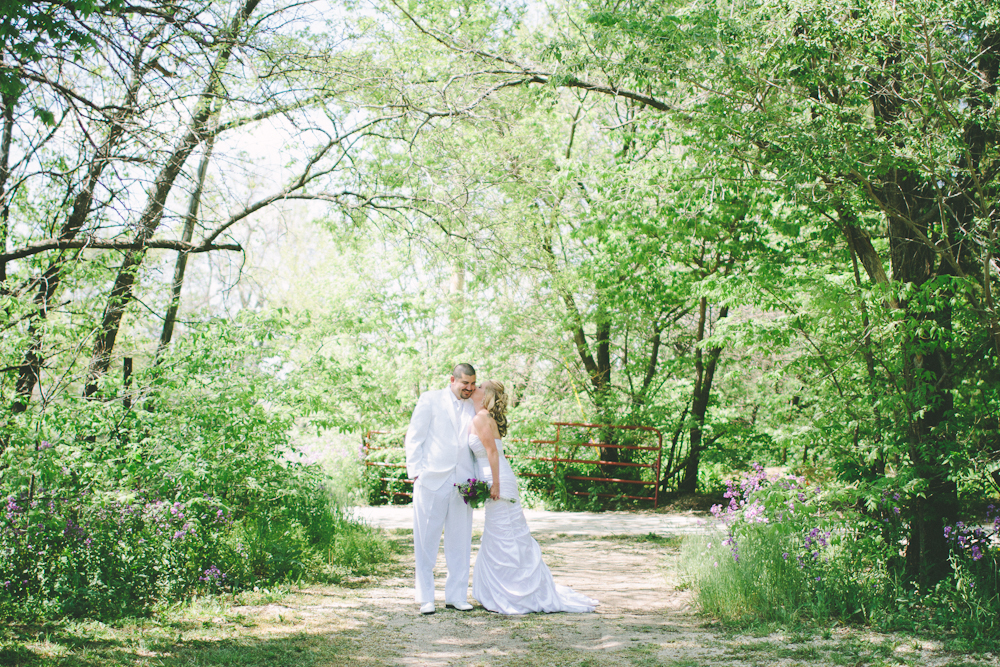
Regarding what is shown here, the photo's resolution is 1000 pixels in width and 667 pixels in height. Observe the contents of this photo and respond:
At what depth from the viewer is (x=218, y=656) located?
4.34 metres

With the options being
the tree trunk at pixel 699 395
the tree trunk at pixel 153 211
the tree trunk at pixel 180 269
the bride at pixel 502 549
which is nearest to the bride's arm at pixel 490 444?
the bride at pixel 502 549

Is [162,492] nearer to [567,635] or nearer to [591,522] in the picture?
[567,635]

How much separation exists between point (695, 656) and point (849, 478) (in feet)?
6.97

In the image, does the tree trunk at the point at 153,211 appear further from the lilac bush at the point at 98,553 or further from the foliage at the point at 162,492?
the lilac bush at the point at 98,553

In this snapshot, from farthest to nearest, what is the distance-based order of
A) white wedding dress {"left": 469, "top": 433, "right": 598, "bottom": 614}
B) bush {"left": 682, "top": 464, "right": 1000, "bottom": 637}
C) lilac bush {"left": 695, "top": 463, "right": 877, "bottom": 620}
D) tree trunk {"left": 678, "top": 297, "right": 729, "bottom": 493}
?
1. tree trunk {"left": 678, "top": 297, "right": 729, "bottom": 493}
2. white wedding dress {"left": 469, "top": 433, "right": 598, "bottom": 614}
3. lilac bush {"left": 695, "top": 463, "right": 877, "bottom": 620}
4. bush {"left": 682, "top": 464, "right": 1000, "bottom": 637}

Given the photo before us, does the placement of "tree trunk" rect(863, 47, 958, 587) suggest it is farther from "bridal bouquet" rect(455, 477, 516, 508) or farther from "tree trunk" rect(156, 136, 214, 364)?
"tree trunk" rect(156, 136, 214, 364)

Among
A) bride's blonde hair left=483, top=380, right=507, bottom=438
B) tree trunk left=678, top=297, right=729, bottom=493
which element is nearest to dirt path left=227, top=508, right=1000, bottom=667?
bride's blonde hair left=483, top=380, right=507, bottom=438

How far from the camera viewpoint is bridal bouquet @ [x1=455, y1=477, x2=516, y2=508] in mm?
5711

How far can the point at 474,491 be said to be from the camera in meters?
5.71

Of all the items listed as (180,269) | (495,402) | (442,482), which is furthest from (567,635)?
(180,269)

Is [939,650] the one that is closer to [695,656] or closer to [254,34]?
[695,656]

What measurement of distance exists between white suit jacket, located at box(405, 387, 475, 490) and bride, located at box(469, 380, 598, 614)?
0.33 ft

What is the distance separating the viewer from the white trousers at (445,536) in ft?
18.8

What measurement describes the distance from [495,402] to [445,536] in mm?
1114
